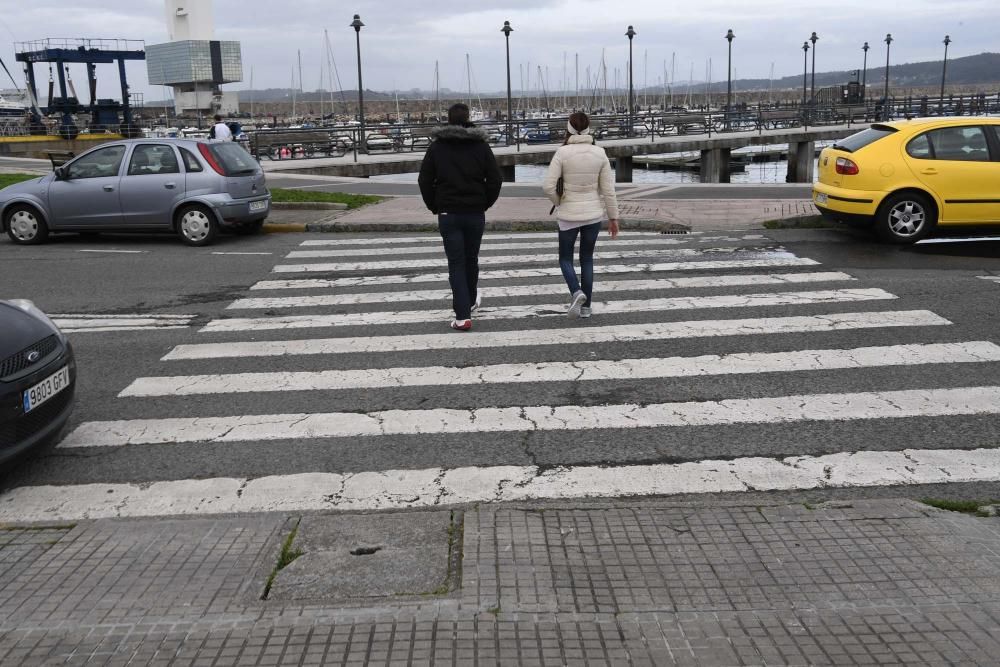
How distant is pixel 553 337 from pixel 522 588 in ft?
14.4

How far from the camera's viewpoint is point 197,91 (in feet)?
338

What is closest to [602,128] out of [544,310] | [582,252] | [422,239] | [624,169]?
[624,169]

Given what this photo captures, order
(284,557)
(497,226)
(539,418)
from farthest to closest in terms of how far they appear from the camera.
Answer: (497,226) < (539,418) < (284,557)

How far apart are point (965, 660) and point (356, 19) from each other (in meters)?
34.1

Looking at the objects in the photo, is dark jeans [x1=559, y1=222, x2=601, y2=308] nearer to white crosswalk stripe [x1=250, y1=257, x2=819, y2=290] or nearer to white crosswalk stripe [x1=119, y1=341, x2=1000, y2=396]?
white crosswalk stripe [x1=119, y1=341, x2=1000, y2=396]

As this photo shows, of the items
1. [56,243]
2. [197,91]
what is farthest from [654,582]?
[197,91]

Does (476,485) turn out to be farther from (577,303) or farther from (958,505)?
(577,303)

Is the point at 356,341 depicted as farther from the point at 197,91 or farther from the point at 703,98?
the point at 703,98

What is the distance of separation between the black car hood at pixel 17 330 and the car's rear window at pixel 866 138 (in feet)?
34.1

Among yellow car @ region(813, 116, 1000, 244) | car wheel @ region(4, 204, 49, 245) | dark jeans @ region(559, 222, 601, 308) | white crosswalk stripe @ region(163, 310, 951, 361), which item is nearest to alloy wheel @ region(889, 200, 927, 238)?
yellow car @ region(813, 116, 1000, 244)

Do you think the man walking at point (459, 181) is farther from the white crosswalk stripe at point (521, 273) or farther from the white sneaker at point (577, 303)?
the white crosswalk stripe at point (521, 273)

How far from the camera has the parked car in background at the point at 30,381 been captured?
497 cm

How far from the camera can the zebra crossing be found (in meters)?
5.08

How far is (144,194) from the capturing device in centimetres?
1409
